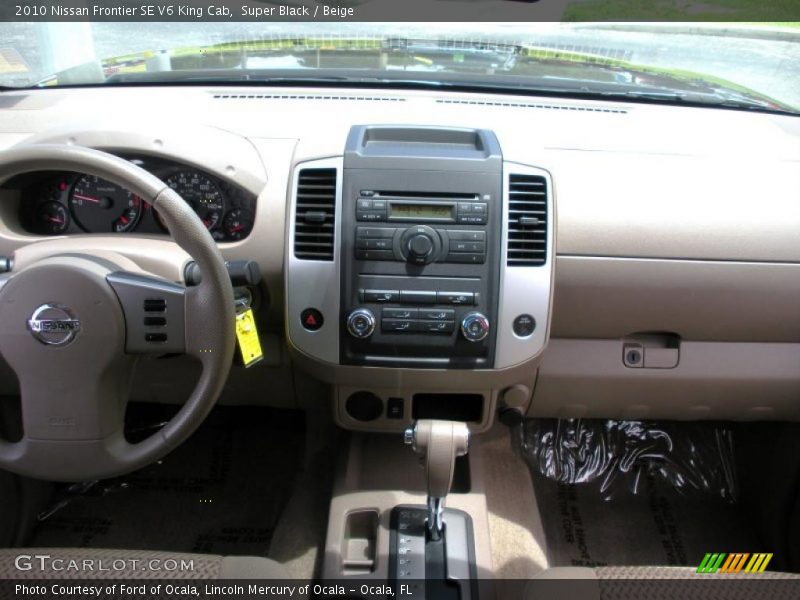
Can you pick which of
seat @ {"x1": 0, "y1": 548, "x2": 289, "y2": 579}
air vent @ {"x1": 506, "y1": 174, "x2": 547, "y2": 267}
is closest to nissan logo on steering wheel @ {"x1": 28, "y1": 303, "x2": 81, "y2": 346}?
seat @ {"x1": 0, "y1": 548, "x2": 289, "y2": 579}

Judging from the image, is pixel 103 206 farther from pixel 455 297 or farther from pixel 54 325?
pixel 455 297

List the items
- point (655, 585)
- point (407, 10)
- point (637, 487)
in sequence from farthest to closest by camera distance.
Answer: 1. point (637, 487)
2. point (407, 10)
3. point (655, 585)

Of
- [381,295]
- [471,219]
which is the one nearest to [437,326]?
[381,295]

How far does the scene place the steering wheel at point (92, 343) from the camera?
1.31 meters

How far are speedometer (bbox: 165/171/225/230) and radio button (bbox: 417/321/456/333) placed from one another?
1.85ft

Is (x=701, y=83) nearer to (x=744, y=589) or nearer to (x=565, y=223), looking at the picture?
(x=565, y=223)

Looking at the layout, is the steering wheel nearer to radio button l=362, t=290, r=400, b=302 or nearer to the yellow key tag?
the yellow key tag

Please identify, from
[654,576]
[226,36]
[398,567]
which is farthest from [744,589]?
[226,36]

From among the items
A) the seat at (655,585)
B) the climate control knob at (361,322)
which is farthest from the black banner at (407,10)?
the seat at (655,585)

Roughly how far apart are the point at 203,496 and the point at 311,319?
100 centimetres

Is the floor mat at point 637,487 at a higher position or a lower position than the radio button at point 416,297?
lower

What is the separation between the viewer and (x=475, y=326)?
61.0 inches

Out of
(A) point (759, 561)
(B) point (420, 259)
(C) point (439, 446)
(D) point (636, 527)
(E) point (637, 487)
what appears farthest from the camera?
(E) point (637, 487)

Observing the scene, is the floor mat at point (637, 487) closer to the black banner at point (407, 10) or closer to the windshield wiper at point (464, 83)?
the windshield wiper at point (464, 83)
